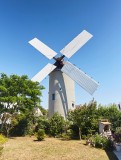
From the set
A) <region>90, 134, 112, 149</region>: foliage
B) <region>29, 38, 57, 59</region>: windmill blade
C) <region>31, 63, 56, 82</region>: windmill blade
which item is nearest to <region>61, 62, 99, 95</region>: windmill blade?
<region>31, 63, 56, 82</region>: windmill blade

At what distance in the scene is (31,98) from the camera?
29.4 m

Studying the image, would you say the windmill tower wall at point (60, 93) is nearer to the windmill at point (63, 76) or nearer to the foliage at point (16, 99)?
the windmill at point (63, 76)

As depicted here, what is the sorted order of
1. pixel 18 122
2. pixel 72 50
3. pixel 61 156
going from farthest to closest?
pixel 72 50
pixel 18 122
pixel 61 156

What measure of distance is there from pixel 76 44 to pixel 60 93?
8.87 m

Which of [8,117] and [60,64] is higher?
[60,64]

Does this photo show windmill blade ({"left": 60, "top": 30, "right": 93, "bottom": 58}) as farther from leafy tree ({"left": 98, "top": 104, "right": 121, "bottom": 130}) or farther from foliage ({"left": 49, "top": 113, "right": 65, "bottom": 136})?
foliage ({"left": 49, "top": 113, "right": 65, "bottom": 136})

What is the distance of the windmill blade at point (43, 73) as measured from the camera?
32.8 meters

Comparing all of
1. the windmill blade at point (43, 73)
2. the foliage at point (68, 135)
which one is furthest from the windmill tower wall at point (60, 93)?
the foliage at point (68, 135)

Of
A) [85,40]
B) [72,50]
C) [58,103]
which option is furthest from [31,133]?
[85,40]

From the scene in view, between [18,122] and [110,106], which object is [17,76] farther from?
[110,106]

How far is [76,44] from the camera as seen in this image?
3438cm

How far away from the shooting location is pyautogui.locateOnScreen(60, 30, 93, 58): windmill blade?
34031 mm

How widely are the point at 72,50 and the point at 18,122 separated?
1477 cm

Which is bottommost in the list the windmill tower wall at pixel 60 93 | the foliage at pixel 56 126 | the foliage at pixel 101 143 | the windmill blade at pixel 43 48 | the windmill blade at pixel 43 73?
the foliage at pixel 101 143
